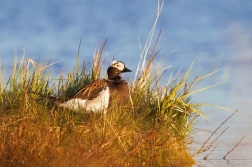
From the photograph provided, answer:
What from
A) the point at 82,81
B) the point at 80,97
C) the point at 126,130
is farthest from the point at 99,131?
the point at 82,81

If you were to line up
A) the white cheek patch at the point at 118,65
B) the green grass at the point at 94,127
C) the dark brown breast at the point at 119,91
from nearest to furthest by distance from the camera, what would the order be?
the green grass at the point at 94,127 < the dark brown breast at the point at 119,91 < the white cheek patch at the point at 118,65

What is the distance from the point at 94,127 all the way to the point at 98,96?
1.20 metres

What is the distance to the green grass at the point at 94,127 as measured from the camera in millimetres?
5598

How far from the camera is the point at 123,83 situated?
333 inches

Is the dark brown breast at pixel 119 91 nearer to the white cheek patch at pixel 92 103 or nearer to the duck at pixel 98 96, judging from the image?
the duck at pixel 98 96

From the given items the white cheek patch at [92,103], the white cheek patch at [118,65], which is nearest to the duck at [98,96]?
the white cheek patch at [92,103]

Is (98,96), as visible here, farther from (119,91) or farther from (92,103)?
(119,91)

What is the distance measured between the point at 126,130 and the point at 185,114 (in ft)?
4.71

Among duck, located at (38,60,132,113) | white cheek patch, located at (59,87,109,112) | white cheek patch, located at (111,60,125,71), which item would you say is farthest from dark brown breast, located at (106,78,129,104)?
white cheek patch, located at (111,60,125,71)

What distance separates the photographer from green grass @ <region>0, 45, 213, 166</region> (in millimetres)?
5598

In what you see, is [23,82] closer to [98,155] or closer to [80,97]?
[80,97]

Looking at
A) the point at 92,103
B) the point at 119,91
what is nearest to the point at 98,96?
the point at 92,103

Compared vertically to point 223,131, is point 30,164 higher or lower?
lower

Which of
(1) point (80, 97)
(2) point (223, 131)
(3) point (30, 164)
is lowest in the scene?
(3) point (30, 164)
